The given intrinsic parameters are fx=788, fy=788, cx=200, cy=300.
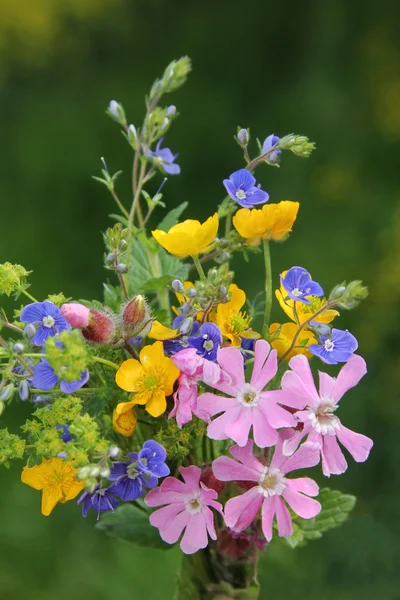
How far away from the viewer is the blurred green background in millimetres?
1519

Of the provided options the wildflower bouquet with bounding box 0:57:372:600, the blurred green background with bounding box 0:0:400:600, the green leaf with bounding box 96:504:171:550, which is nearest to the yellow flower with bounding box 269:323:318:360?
the wildflower bouquet with bounding box 0:57:372:600

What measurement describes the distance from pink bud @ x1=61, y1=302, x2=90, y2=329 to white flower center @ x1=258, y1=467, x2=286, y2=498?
0.55 feet

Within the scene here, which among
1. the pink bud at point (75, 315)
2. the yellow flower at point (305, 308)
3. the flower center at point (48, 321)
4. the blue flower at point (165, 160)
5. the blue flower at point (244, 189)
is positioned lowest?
the yellow flower at point (305, 308)

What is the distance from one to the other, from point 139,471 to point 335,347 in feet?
0.54

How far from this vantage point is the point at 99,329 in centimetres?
56

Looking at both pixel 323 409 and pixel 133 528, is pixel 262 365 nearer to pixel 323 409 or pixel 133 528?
pixel 323 409

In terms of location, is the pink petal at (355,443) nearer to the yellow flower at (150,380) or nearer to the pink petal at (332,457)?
the pink petal at (332,457)

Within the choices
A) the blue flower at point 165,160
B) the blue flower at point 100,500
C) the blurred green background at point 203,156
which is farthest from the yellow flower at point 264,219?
the blurred green background at point 203,156

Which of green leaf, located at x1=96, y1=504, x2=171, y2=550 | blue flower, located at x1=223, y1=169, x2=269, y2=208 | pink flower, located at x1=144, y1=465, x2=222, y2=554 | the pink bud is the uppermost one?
blue flower, located at x1=223, y1=169, x2=269, y2=208

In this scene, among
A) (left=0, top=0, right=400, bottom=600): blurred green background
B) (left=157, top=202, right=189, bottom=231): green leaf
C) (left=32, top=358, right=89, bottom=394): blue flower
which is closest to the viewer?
(left=32, top=358, right=89, bottom=394): blue flower

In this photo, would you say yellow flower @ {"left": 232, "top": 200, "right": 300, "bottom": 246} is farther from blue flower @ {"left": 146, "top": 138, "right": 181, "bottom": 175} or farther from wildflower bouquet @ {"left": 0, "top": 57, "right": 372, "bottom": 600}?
blue flower @ {"left": 146, "top": 138, "right": 181, "bottom": 175}

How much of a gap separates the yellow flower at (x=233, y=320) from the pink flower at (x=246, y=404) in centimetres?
4

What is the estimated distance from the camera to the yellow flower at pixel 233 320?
58 cm

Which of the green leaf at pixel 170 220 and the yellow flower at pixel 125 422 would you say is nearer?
the yellow flower at pixel 125 422
